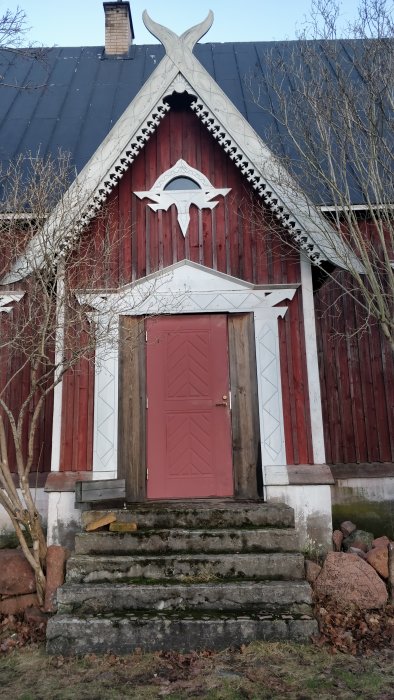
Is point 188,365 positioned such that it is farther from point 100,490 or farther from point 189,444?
point 100,490

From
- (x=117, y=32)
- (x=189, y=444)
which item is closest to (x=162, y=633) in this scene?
(x=189, y=444)

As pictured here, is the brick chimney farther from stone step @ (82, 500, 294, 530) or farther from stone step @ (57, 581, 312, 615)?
stone step @ (57, 581, 312, 615)

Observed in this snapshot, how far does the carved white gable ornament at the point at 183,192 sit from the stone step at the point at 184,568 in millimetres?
4283

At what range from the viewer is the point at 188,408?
24.0 ft

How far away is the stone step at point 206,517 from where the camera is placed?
19.5ft

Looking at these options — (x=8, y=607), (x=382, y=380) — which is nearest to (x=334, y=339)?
(x=382, y=380)

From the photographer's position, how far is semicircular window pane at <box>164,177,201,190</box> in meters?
7.84

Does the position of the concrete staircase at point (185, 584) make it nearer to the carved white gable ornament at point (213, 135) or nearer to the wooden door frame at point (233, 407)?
the wooden door frame at point (233, 407)

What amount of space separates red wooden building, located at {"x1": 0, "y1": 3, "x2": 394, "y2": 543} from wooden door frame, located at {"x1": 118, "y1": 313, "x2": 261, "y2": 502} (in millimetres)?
18

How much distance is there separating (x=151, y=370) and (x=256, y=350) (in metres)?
1.41

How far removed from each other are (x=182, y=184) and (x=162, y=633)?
568cm

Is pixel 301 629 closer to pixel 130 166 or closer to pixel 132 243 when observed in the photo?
pixel 132 243

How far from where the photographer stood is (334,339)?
28.7 feet

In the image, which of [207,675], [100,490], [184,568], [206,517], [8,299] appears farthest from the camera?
[8,299]
